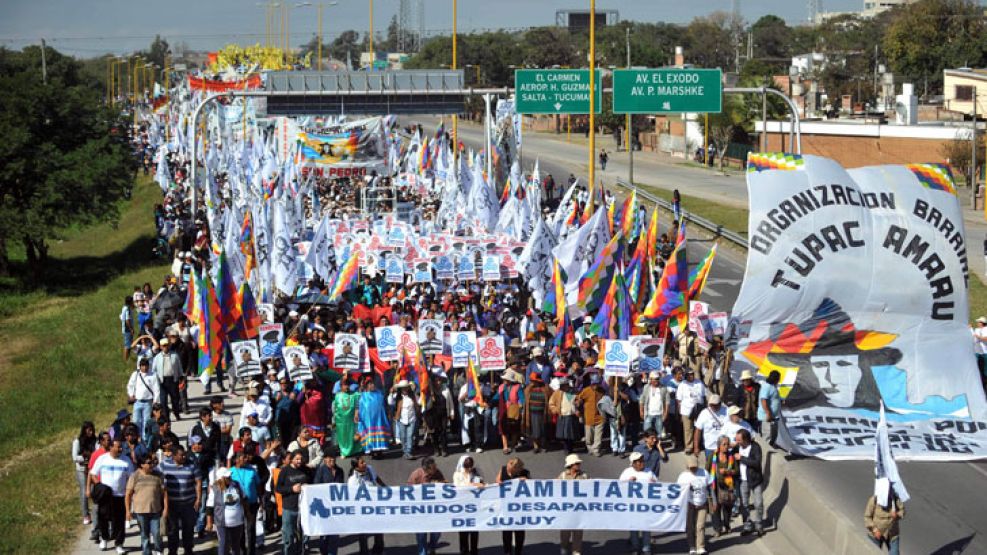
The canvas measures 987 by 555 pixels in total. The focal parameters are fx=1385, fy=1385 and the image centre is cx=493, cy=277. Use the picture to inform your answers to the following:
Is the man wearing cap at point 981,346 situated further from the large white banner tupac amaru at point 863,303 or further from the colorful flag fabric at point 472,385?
the colorful flag fabric at point 472,385

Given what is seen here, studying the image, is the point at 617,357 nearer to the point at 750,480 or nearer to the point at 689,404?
the point at 689,404

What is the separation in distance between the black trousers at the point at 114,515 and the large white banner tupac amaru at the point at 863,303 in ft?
22.9

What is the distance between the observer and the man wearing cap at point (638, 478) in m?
14.0

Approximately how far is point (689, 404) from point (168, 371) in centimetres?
766

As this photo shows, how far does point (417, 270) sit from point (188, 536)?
41.4 feet

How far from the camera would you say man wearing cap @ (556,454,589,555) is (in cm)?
1404

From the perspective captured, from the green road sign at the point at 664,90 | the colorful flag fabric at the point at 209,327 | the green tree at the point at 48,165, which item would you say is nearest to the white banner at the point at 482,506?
the colorful flag fabric at the point at 209,327

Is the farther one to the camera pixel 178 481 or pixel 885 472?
pixel 178 481

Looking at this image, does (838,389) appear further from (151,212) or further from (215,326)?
(151,212)

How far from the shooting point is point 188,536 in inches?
570

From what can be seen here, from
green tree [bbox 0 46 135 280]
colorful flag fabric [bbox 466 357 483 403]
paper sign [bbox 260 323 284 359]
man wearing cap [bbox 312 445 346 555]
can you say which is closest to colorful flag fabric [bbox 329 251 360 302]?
paper sign [bbox 260 323 284 359]

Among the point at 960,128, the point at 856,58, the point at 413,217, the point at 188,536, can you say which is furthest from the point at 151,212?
the point at 856,58

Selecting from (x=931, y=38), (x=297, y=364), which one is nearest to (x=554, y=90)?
(x=297, y=364)

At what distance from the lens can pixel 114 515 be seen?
48.9 ft
